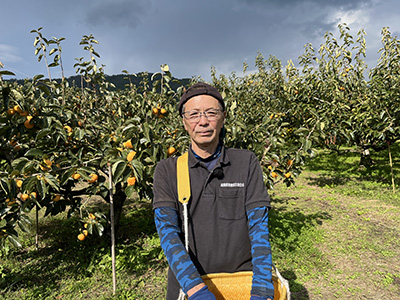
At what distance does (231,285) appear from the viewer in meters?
1.18

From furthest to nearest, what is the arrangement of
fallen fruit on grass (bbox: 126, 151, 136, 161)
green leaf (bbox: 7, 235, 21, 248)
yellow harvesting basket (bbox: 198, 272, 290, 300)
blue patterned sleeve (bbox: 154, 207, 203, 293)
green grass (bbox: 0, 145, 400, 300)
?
green grass (bbox: 0, 145, 400, 300), green leaf (bbox: 7, 235, 21, 248), fallen fruit on grass (bbox: 126, 151, 136, 161), yellow harvesting basket (bbox: 198, 272, 290, 300), blue patterned sleeve (bbox: 154, 207, 203, 293)

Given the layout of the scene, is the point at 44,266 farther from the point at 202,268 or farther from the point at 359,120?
the point at 359,120

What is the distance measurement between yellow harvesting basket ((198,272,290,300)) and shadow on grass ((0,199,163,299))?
269 cm

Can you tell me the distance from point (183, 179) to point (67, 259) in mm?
3580

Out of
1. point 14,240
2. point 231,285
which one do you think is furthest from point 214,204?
point 14,240

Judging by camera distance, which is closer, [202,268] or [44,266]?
[202,268]

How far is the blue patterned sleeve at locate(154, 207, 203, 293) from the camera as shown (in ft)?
3.43

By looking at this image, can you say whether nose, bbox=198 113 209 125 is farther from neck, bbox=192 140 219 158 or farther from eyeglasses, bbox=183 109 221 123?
neck, bbox=192 140 219 158

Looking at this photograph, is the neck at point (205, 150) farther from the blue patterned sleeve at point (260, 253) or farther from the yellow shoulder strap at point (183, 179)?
the blue patterned sleeve at point (260, 253)

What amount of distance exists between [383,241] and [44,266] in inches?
214

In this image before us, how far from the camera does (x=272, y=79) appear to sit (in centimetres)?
1020

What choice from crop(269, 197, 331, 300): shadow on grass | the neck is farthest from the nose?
crop(269, 197, 331, 300): shadow on grass

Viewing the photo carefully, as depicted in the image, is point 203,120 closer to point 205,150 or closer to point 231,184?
point 205,150

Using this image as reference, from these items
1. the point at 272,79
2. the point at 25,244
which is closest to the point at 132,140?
Answer: the point at 25,244
